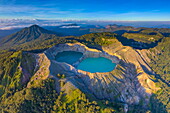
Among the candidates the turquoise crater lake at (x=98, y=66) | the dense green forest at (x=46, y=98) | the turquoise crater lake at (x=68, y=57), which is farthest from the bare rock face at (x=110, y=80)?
the turquoise crater lake at (x=68, y=57)

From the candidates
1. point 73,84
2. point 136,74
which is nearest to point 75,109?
point 73,84

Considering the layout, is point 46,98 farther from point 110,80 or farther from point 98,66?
point 98,66

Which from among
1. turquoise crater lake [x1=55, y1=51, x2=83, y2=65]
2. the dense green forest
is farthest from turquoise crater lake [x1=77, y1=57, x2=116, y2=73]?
the dense green forest

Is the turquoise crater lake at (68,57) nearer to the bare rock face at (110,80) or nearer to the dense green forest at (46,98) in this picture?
the bare rock face at (110,80)

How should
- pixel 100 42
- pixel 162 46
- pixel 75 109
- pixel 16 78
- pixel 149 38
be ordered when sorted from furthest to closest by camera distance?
pixel 149 38
pixel 100 42
pixel 162 46
pixel 16 78
pixel 75 109

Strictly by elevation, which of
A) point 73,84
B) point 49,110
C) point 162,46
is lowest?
point 49,110

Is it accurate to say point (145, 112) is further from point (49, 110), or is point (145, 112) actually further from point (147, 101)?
point (49, 110)

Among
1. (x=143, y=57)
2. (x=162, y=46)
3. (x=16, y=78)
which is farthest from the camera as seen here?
(x=162, y=46)

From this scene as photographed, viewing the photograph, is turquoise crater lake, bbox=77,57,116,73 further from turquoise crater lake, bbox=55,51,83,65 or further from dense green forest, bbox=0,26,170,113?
dense green forest, bbox=0,26,170,113
